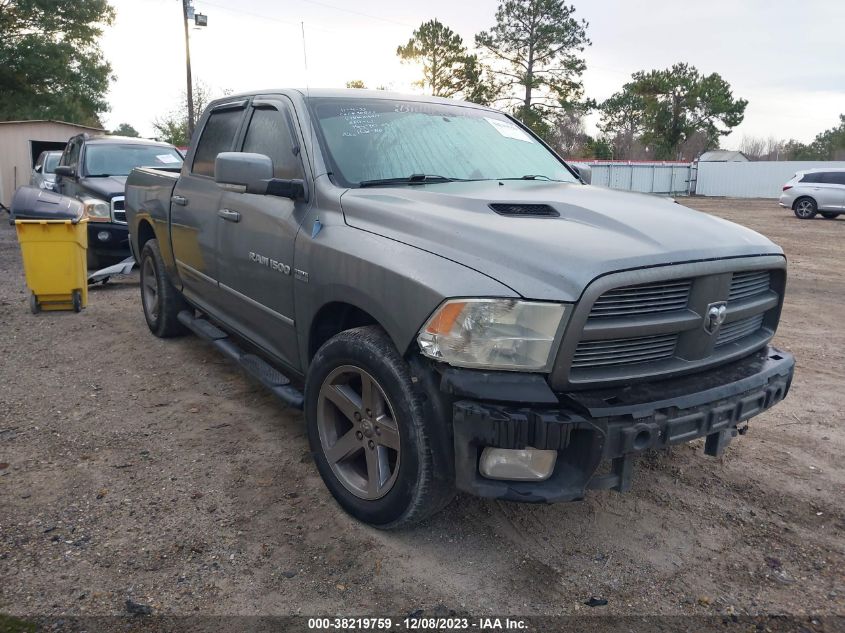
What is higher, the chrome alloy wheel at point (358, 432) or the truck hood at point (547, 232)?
the truck hood at point (547, 232)

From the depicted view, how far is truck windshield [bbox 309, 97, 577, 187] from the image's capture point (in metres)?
3.48

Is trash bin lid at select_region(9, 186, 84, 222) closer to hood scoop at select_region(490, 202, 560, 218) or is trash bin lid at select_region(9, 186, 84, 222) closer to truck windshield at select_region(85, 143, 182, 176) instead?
truck windshield at select_region(85, 143, 182, 176)

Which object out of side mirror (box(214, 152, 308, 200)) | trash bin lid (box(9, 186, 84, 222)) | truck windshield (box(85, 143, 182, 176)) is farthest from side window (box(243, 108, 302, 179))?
truck windshield (box(85, 143, 182, 176))

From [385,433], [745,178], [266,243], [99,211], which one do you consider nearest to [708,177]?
[745,178]

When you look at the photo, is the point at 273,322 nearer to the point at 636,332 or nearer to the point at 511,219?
the point at 511,219

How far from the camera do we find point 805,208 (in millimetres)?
22453

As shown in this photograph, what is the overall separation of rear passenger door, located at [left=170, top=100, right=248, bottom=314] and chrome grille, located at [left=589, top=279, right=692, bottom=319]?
268 centimetres

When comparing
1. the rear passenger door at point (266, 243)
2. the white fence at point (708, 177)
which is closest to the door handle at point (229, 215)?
the rear passenger door at point (266, 243)

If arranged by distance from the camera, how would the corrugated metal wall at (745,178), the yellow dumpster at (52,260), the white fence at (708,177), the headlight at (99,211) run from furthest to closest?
the corrugated metal wall at (745,178), the white fence at (708,177), the headlight at (99,211), the yellow dumpster at (52,260)

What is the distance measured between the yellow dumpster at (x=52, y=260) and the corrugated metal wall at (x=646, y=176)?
30.6 metres

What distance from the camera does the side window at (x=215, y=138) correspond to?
14.5 feet

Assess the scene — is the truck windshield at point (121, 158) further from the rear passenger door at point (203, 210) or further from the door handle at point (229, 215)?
Result: the door handle at point (229, 215)

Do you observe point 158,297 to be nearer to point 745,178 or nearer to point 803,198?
point 803,198

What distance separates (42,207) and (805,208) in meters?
22.7
